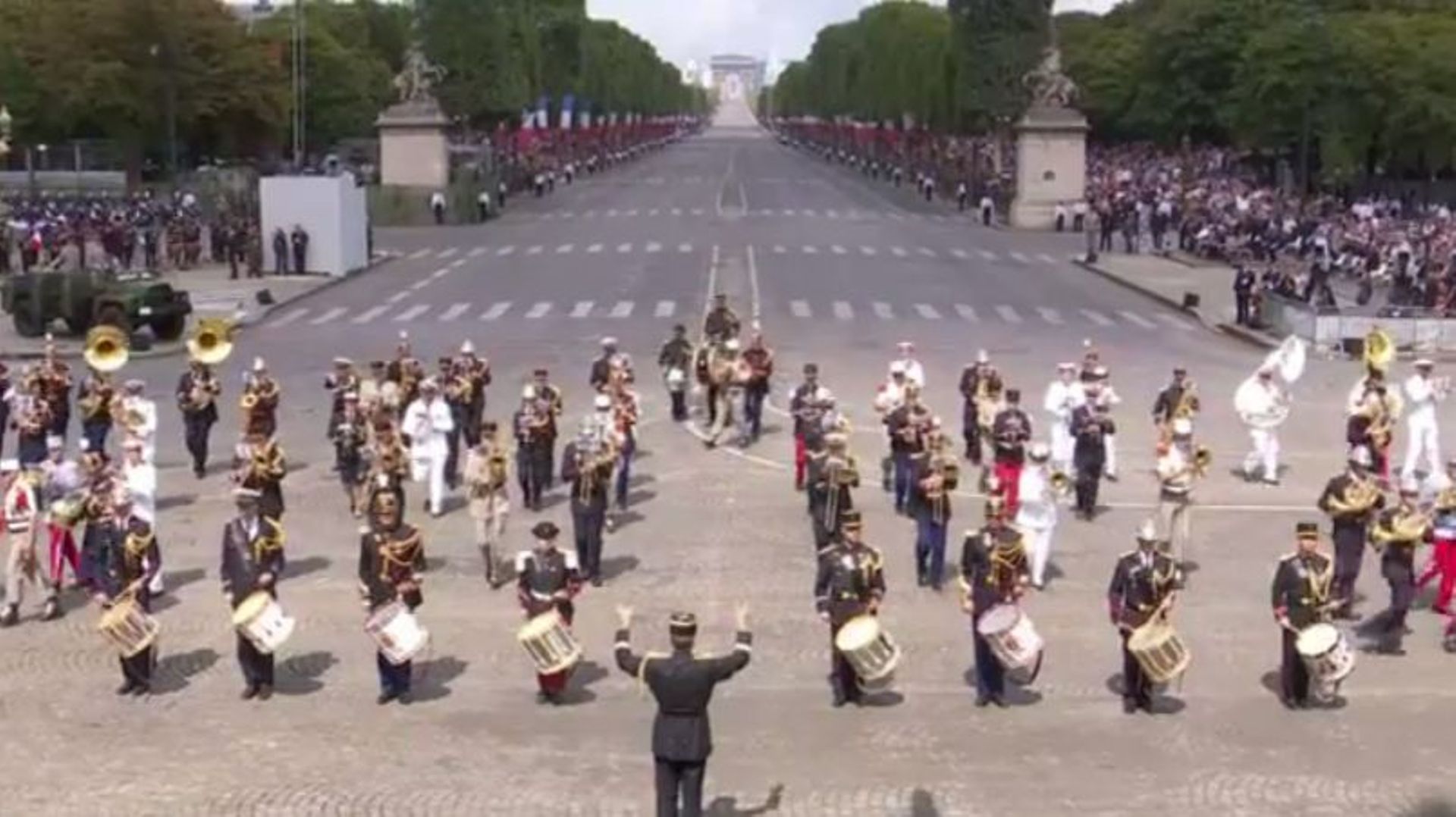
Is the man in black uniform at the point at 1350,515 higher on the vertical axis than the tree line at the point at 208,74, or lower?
lower

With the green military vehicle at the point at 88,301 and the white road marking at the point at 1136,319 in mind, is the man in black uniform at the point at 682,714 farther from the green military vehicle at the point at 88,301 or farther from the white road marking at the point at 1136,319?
the white road marking at the point at 1136,319

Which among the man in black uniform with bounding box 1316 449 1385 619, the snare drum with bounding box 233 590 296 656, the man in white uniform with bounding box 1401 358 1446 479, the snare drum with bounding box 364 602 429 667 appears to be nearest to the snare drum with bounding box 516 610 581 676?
the snare drum with bounding box 364 602 429 667

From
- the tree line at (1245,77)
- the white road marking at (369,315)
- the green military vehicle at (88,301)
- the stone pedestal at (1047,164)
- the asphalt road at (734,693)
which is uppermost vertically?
the tree line at (1245,77)

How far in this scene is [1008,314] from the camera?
157 ft

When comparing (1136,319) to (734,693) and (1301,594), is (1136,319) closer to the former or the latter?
(1301,594)

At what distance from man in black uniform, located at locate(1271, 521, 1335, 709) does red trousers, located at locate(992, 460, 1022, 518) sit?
192 inches

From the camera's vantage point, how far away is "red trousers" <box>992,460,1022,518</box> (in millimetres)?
21062

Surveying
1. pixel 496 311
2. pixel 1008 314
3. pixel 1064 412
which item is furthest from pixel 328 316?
pixel 1064 412

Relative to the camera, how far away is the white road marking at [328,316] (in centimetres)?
4606

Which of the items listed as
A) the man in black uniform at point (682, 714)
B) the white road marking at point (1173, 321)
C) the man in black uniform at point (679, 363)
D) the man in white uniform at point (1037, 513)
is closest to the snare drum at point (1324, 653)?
the man in white uniform at point (1037, 513)

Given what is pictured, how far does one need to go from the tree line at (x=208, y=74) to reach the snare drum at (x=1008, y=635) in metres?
79.9

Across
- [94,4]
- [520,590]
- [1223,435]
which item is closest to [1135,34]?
[94,4]

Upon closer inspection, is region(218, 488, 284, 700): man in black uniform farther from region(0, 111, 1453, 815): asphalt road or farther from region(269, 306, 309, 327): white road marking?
region(269, 306, 309, 327): white road marking

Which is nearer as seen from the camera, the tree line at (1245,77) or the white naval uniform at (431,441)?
the white naval uniform at (431,441)
